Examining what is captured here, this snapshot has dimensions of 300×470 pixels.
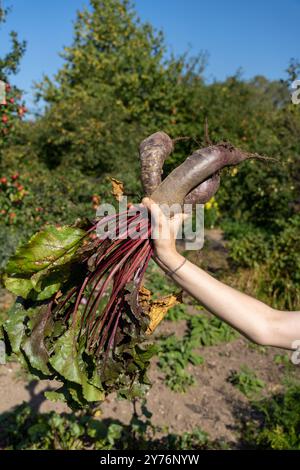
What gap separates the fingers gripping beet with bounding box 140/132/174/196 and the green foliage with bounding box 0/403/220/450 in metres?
1.92

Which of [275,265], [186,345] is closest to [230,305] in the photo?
[186,345]

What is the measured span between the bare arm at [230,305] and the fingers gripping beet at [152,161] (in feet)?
0.69

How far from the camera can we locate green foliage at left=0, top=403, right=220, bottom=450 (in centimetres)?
309

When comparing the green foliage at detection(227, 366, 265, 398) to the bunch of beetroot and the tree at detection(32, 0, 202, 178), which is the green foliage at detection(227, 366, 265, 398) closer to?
the bunch of beetroot

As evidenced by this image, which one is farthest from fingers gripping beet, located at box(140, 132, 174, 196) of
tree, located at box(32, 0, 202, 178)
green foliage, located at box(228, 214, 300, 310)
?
tree, located at box(32, 0, 202, 178)

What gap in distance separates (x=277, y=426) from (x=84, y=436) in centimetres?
147

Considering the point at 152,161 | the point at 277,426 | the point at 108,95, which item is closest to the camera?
the point at 152,161

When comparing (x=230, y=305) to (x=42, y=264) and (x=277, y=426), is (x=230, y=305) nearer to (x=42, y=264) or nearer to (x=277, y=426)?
(x=42, y=264)

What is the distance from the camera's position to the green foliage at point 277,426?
2898 millimetres

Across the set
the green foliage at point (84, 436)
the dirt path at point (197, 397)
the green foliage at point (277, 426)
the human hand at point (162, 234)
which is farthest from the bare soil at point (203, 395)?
the human hand at point (162, 234)

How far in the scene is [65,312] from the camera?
1.76 m

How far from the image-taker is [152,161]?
1824 millimetres

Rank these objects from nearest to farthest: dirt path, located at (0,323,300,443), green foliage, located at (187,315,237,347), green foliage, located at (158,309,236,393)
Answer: dirt path, located at (0,323,300,443) → green foliage, located at (158,309,236,393) → green foliage, located at (187,315,237,347)
